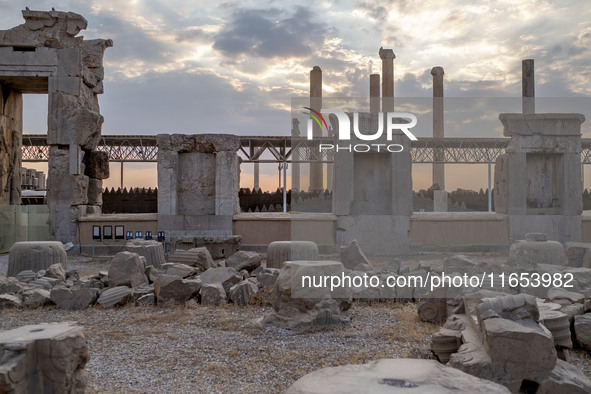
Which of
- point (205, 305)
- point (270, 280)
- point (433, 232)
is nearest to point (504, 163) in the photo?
point (433, 232)

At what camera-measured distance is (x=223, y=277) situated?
777 cm

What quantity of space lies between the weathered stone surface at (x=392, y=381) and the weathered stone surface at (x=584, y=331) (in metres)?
2.64

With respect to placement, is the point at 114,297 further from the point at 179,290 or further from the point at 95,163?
the point at 95,163

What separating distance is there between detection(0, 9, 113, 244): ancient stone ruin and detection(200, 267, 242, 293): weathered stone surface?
7.29 m

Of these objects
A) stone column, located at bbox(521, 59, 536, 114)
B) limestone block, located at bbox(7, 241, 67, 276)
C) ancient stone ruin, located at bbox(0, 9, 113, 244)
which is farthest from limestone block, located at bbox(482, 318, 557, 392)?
stone column, located at bbox(521, 59, 536, 114)

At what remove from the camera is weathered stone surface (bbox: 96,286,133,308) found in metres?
6.90

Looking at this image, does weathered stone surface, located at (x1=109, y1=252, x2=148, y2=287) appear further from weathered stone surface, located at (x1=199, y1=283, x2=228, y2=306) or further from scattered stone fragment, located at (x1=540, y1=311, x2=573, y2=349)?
scattered stone fragment, located at (x1=540, y1=311, x2=573, y2=349)

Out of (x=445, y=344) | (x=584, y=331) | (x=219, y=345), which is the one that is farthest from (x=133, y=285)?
(x=584, y=331)

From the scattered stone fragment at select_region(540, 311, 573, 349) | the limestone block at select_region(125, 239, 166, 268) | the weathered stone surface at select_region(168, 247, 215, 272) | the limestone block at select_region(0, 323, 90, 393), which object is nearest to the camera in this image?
the limestone block at select_region(0, 323, 90, 393)

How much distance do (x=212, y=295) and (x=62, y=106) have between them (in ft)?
30.9

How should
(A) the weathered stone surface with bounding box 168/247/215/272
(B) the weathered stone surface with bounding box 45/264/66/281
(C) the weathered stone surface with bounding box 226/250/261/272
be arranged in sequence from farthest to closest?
(A) the weathered stone surface with bounding box 168/247/215/272 → (C) the weathered stone surface with bounding box 226/250/261/272 → (B) the weathered stone surface with bounding box 45/264/66/281

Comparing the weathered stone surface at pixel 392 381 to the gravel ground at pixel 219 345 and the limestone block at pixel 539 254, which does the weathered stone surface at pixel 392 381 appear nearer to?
the gravel ground at pixel 219 345

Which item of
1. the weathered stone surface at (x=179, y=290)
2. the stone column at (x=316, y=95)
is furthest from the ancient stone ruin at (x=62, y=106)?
the stone column at (x=316, y=95)

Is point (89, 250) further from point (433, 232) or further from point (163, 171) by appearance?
point (433, 232)
